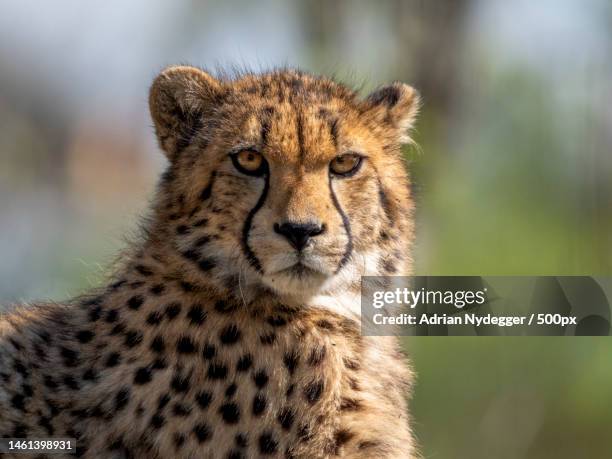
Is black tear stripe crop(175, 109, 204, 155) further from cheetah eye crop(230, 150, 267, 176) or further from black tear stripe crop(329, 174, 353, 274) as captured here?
black tear stripe crop(329, 174, 353, 274)

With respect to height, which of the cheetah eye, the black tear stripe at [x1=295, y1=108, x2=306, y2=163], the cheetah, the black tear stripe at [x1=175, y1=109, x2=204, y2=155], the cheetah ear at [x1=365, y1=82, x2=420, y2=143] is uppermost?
the cheetah ear at [x1=365, y1=82, x2=420, y2=143]

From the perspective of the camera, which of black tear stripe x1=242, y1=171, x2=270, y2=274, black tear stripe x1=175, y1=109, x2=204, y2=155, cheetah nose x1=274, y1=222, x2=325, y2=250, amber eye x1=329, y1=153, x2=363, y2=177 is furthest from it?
black tear stripe x1=175, y1=109, x2=204, y2=155

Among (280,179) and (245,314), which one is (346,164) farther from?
(245,314)

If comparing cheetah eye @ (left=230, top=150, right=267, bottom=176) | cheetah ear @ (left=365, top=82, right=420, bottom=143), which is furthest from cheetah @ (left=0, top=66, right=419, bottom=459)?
cheetah ear @ (left=365, top=82, right=420, bottom=143)

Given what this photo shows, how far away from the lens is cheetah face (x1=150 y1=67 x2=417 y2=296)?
348 centimetres

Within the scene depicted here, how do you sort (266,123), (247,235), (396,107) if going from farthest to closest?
(396,107) → (266,123) → (247,235)

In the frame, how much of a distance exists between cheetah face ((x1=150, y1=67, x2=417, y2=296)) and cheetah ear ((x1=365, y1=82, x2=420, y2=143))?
25mm

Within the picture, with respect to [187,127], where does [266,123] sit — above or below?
below

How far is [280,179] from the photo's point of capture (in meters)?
3.54

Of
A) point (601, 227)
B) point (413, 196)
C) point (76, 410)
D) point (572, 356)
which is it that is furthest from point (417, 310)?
point (601, 227)

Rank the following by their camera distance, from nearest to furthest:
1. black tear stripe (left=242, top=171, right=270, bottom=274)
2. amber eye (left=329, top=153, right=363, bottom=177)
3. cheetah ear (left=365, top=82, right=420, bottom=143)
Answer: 1. black tear stripe (left=242, top=171, right=270, bottom=274)
2. amber eye (left=329, top=153, right=363, bottom=177)
3. cheetah ear (left=365, top=82, right=420, bottom=143)

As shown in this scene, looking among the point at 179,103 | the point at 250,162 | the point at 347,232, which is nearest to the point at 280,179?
the point at 250,162

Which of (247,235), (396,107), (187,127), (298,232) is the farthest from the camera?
(396,107)

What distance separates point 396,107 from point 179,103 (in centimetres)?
76
